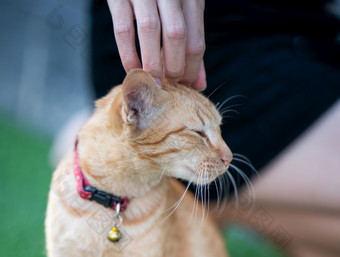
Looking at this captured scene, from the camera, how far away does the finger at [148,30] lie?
113 centimetres

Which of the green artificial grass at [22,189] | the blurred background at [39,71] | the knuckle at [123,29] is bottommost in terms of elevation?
the green artificial grass at [22,189]

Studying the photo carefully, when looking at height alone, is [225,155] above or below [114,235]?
above

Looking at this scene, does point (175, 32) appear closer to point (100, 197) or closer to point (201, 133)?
point (201, 133)

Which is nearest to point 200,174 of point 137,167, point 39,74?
point 137,167

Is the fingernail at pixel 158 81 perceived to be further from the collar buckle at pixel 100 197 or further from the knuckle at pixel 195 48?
the collar buckle at pixel 100 197

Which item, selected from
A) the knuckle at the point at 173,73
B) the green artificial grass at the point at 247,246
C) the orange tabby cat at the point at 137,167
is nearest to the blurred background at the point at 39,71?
the green artificial grass at the point at 247,246

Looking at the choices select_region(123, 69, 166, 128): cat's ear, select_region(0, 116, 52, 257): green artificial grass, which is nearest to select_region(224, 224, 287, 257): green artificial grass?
select_region(0, 116, 52, 257): green artificial grass

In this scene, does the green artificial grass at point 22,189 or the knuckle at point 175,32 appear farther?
the green artificial grass at point 22,189

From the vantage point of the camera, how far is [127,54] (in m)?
1.17

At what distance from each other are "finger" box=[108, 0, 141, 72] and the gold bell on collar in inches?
20.8

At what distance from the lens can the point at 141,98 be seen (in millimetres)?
1173

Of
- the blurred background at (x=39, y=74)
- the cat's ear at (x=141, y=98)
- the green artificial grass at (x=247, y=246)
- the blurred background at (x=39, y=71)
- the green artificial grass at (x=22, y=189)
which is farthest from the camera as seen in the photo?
the blurred background at (x=39, y=71)

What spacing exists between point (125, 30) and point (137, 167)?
1.42 feet

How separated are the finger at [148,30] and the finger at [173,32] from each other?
3 cm
